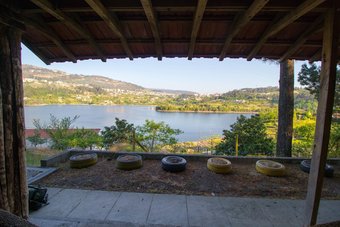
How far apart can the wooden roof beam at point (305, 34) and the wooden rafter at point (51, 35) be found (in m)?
3.45

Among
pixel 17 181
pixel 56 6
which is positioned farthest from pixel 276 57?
pixel 17 181

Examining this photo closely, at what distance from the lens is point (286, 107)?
7500mm

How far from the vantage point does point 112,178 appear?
4980 mm

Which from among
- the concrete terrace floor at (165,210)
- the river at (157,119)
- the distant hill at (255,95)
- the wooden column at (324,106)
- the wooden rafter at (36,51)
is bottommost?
the concrete terrace floor at (165,210)

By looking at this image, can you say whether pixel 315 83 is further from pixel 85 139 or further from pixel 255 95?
pixel 255 95

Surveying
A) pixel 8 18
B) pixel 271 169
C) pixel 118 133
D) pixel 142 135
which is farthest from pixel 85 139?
pixel 8 18

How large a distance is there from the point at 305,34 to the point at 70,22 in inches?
122

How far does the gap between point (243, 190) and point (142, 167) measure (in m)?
2.76

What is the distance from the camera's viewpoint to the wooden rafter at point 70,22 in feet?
6.83

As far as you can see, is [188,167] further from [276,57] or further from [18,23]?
[18,23]

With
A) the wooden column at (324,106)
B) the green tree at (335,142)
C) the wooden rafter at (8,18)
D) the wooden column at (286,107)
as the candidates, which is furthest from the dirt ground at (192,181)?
the green tree at (335,142)

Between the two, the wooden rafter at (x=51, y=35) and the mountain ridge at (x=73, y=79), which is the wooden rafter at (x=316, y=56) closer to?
the wooden rafter at (x=51, y=35)

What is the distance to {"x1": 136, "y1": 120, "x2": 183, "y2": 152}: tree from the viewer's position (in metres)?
10.5

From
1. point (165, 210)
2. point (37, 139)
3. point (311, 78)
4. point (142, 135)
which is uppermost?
point (311, 78)
